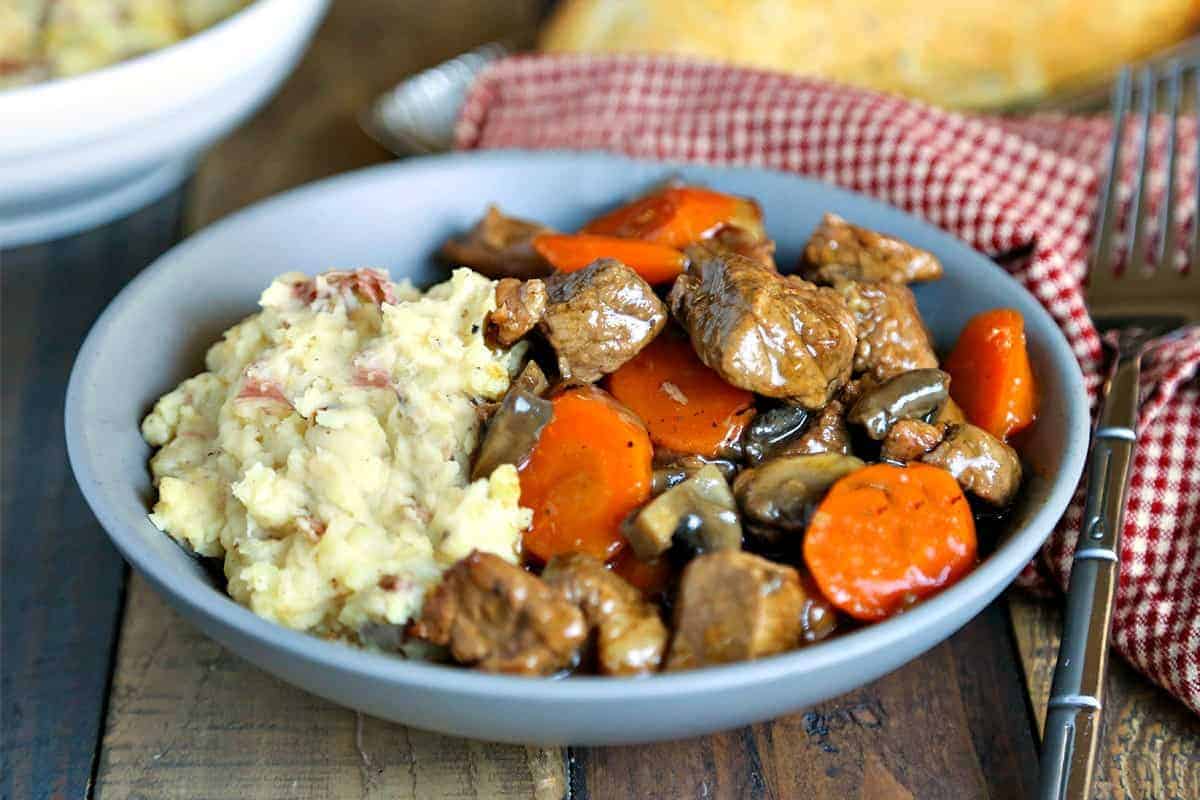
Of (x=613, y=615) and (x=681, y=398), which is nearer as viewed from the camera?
(x=613, y=615)

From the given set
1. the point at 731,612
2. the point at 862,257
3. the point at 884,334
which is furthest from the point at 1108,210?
the point at 731,612

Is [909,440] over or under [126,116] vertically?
over

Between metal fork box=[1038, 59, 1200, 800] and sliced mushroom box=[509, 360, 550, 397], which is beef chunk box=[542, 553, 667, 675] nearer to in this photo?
sliced mushroom box=[509, 360, 550, 397]

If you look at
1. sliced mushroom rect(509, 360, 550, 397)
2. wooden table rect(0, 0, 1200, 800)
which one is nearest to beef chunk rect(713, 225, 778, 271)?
sliced mushroom rect(509, 360, 550, 397)

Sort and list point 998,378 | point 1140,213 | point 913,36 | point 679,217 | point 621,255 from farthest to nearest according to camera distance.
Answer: point 913,36 < point 1140,213 < point 679,217 < point 621,255 < point 998,378

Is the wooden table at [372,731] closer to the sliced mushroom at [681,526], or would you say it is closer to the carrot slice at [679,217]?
the sliced mushroom at [681,526]

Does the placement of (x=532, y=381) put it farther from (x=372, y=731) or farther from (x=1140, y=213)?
(x=1140, y=213)

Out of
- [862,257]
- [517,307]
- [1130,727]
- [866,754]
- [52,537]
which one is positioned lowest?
[52,537]

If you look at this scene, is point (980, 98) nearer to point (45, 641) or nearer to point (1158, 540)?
point (1158, 540)
